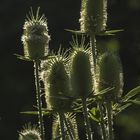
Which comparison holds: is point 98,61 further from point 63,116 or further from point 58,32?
point 58,32

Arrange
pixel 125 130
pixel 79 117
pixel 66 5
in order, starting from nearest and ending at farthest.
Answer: pixel 79 117 < pixel 125 130 < pixel 66 5

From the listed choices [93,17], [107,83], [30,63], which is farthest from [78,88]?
[30,63]

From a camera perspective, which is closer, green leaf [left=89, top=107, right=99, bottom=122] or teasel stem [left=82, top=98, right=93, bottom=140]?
teasel stem [left=82, top=98, right=93, bottom=140]

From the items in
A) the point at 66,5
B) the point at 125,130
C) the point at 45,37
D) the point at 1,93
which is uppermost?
the point at 66,5

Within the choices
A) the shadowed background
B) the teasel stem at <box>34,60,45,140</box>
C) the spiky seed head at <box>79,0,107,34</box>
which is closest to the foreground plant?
the teasel stem at <box>34,60,45,140</box>

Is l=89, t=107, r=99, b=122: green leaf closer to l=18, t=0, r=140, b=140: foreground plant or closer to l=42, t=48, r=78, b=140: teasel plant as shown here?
l=18, t=0, r=140, b=140: foreground plant

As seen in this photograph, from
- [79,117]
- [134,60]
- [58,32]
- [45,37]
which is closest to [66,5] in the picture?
[58,32]
